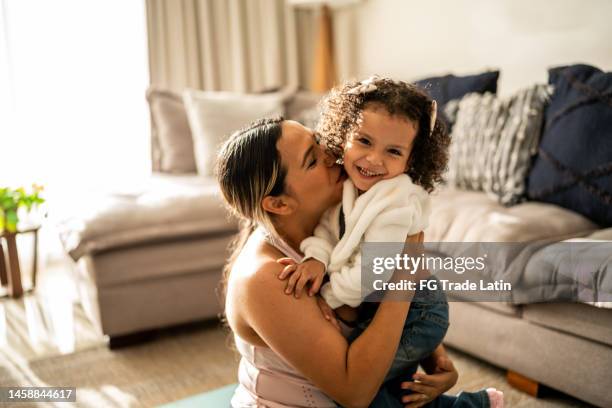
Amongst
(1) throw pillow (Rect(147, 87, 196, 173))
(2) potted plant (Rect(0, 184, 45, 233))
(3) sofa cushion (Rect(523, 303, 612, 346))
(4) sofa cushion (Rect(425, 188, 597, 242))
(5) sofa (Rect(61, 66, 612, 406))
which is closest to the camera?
(3) sofa cushion (Rect(523, 303, 612, 346))

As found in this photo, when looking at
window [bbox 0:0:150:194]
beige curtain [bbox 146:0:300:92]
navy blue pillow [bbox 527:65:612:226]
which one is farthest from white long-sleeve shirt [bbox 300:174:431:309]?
beige curtain [bbox 146:0:300:92]

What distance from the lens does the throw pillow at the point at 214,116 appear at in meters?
3.00

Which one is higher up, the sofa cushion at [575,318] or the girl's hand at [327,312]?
the girl's hand at [327,312]

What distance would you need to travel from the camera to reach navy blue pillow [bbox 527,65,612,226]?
6.00ft

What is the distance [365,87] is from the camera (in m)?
1.19

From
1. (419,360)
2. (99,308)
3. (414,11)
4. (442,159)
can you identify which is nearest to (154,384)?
(99,308)

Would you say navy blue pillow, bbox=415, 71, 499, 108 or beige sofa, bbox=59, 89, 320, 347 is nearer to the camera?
beige sofa, bbox=59, 89, 320, 347

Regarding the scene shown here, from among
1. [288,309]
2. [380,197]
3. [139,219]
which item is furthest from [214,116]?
[288,309]

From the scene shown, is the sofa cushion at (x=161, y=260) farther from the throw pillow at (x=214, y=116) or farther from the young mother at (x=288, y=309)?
the young mother at (x=288, y=309)

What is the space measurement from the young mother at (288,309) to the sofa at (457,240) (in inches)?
23.4

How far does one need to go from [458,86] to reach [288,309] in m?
1.89

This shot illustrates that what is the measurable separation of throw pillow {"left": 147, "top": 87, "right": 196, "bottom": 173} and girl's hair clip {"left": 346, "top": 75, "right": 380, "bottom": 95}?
211 cm

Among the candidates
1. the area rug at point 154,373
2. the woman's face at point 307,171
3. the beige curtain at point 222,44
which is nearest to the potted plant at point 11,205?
the area rug at point 154,373

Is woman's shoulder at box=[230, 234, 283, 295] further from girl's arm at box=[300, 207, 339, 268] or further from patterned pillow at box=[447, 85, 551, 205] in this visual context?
patterned pillow at box=[447, 85, 551, 205]
